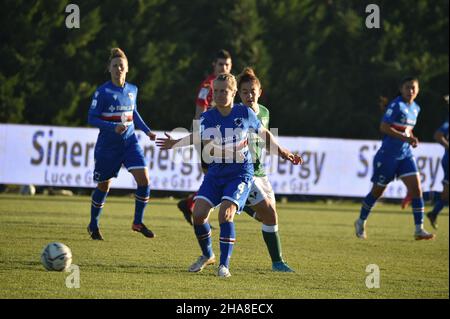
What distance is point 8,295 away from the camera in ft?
22.0

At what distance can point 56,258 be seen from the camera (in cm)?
803

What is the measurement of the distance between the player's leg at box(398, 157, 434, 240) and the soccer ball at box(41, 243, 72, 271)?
20.6 ft

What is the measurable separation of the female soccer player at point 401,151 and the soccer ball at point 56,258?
609 cm

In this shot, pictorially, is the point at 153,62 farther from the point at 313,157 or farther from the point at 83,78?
the point at 313,157

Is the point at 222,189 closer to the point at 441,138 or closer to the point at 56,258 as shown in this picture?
the point at 56,258

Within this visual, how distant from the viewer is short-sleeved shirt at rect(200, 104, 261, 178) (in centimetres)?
833

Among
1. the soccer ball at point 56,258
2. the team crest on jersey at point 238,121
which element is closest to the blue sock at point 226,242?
the team crest on jersey at point 238,121

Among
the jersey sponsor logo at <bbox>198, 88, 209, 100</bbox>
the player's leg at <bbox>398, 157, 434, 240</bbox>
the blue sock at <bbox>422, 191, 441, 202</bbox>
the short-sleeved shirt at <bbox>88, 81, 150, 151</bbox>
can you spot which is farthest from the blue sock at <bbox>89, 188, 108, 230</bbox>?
the blue sock at <bbox>422, 191, 441, 202</bbox>

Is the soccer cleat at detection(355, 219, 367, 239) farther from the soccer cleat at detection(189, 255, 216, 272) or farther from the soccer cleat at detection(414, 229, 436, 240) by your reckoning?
the soccer cleat at detection(189, 255, 216, 272)

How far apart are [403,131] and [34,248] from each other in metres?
5.70

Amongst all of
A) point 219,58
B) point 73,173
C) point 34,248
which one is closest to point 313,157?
point 73,173

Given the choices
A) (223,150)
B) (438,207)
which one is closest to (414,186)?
(438,207)

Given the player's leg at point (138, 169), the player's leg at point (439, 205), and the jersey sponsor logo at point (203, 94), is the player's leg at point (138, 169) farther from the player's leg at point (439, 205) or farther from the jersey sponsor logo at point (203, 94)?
the player's leg at point (439, 205)

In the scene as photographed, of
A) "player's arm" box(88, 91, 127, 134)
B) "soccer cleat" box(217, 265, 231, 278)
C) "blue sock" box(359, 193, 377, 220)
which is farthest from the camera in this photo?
"blue sock" box(359, 193, 377, 220)
